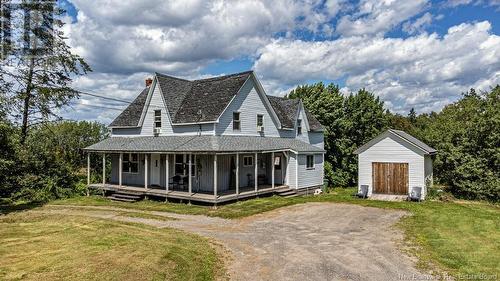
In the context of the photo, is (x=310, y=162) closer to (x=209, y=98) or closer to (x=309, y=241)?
(x=209, y=98)

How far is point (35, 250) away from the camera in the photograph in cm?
1038

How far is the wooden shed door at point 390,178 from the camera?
23109 mm

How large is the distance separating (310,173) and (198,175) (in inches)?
353

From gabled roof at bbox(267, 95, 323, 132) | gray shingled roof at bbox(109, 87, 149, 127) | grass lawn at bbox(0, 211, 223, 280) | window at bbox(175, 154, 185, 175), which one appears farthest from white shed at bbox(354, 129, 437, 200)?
gray shingled roof at bbox(109, 87, 149, 127)

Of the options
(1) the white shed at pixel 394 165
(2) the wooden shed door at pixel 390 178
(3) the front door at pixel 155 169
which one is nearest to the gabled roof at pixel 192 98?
(3) the front door at pixel 155 169

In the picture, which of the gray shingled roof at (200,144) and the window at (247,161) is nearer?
the gray shingled roof at (200,144)

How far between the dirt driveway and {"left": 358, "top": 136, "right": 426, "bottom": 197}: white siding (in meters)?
5.47

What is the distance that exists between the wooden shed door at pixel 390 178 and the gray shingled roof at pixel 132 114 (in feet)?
58.6

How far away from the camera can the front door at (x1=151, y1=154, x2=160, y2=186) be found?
2497 cm

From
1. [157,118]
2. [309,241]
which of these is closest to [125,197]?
[157,118]

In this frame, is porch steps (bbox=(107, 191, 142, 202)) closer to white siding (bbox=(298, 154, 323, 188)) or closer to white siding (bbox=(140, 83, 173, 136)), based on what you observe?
white siding (bbox=(140, 83, 173, 136))

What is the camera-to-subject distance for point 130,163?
2681 centimetres

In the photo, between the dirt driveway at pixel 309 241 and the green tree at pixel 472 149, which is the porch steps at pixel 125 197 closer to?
the dirt driveway at pixel 309 241

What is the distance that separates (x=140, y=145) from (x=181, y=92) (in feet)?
17.9
